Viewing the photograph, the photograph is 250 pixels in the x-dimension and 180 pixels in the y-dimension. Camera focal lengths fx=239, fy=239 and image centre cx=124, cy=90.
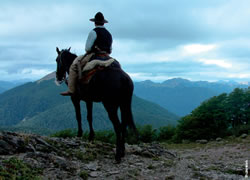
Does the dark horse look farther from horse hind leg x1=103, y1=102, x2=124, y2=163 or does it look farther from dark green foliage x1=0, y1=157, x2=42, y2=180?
dark green foliage x1=0, y1=157, x2=42, y2=180

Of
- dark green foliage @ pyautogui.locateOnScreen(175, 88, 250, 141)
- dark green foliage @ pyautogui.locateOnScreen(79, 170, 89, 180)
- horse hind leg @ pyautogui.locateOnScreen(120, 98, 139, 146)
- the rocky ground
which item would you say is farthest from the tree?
dark green foliage @ pyautogui.locateOnScreen(79, 170, 89, 180)

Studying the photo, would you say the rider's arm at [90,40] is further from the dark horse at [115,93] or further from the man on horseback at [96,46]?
the dark horse at [115,93]

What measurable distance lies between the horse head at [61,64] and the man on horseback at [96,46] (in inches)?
48.0

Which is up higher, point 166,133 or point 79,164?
point 79,164

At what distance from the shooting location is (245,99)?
21.1m

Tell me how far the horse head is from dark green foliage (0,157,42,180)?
3864 millimetres

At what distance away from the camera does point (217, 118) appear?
20156 mm

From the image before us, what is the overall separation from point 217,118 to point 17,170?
18.0 m

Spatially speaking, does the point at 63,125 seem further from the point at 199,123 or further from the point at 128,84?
the point at 128,84

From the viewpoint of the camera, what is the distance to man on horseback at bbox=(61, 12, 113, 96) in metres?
7.53

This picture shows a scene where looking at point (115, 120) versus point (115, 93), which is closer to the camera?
point (115, 93)

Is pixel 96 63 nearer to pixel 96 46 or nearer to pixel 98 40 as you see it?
pixel 96 46

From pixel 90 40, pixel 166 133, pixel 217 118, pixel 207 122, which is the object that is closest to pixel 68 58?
pixel 90 40

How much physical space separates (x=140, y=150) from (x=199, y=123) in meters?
12.4
